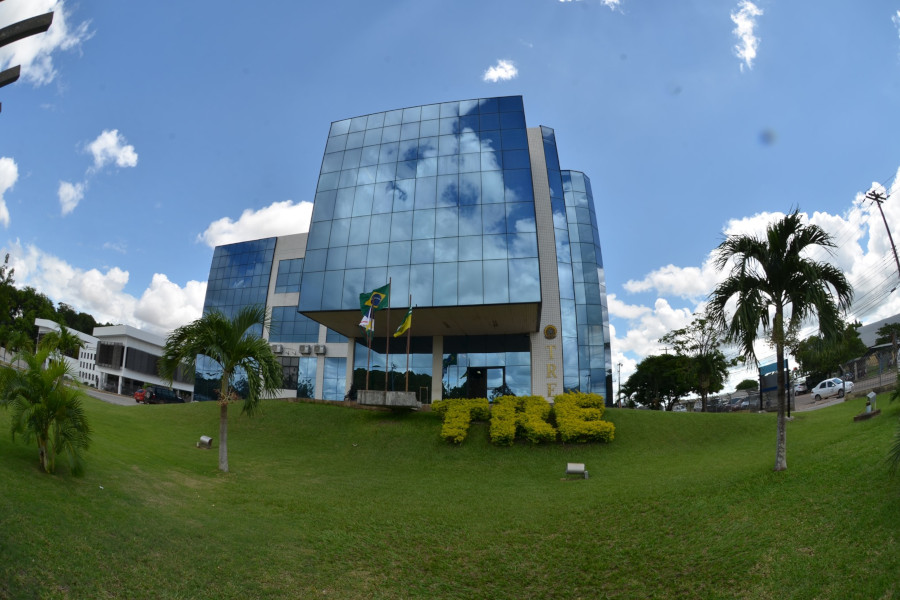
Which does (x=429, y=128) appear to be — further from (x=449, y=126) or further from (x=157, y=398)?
(x=157, y=398)

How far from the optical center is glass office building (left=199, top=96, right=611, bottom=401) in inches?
1249

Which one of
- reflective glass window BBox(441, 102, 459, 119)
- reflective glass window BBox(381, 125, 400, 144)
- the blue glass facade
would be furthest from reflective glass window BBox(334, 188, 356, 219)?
reflective glass window BBox(441, 102, 459, 119)

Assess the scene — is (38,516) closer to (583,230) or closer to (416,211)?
(416,211)

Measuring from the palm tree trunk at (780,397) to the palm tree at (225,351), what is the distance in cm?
1611

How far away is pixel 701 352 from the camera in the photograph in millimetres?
46219

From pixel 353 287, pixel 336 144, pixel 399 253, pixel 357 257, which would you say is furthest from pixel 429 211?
pixel 336 144

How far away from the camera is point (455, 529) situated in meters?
13.8

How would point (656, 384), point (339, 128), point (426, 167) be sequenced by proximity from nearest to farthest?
point (426, 167) < point (339, 128) < point (656, 384)

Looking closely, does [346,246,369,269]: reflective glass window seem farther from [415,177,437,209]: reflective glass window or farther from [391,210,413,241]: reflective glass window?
[415,177,437,209]: reflective glass window

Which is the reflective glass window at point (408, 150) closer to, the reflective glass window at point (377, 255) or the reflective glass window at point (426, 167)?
the reflective glass window at point (426, 167)

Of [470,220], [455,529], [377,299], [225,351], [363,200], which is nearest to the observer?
[455,529]

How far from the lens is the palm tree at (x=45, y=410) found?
1162cm

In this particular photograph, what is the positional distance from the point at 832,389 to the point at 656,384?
30658mm

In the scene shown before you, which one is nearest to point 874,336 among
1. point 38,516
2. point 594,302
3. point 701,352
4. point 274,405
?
point 701,352
